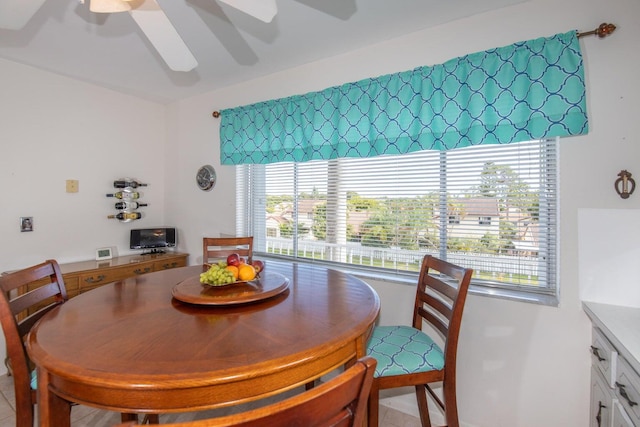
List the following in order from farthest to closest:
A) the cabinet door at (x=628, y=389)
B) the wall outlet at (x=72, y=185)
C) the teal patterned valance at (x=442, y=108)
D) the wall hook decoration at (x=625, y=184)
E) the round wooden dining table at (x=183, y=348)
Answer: the wall outlet at (x=72, y=185)
the teal patterned valance at (x=442, y=108)
the wall hook decoration at (x=625, y=184)
the cabinet door at (x=628, y=389)
the round wooden dining table at (x=183, y=348)

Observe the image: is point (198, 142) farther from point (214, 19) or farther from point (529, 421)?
point (529, 421)

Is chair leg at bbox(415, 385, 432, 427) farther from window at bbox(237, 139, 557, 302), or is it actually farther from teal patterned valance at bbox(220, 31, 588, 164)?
teal patterned valance at bbox(220, 31, 588, 164)

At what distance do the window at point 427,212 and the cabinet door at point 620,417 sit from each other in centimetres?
63

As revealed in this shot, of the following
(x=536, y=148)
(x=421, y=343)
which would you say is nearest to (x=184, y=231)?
(x=421, y=343)

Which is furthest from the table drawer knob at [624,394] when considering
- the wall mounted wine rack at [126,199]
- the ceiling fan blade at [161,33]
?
the wall mounted wine rack at [126,199]

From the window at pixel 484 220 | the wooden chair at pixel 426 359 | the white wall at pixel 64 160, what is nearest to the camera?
the wooden chair at pixel 426 359

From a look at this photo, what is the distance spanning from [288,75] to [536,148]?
1856 mm

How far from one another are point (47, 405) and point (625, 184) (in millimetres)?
2387

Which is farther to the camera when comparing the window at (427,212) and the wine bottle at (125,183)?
the wine bottle at (125,183)

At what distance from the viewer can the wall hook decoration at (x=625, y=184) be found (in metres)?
1.42

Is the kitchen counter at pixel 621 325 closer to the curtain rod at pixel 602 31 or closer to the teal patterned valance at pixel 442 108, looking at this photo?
the teal patterned valance at pixel 442 108

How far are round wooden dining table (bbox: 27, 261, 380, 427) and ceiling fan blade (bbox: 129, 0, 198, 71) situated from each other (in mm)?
1169

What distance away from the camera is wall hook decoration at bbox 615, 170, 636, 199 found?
1.42 m

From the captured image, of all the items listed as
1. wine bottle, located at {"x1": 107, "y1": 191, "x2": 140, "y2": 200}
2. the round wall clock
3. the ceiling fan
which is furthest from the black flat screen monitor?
the ceiling fan
